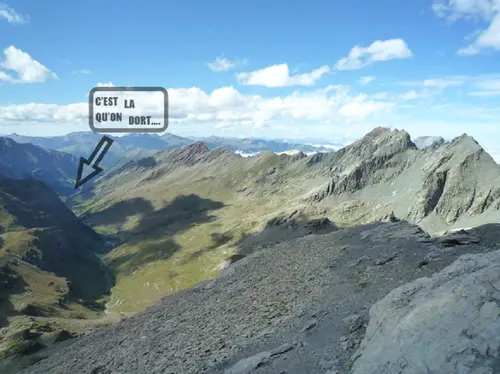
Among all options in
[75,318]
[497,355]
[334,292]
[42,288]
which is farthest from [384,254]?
[42,288]

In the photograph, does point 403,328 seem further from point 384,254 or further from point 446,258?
point 384,254

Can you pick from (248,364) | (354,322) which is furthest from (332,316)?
(248,364)

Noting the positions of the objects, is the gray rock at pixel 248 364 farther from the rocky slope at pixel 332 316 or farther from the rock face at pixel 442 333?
the rock face at pixel 442 333

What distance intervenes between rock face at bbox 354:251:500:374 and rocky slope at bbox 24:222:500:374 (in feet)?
0.19

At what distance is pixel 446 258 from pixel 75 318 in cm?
13799

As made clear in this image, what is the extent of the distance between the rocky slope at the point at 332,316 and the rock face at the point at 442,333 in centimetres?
6

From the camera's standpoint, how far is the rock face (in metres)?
16.8

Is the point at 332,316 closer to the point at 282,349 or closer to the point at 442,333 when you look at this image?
the point at 282,349

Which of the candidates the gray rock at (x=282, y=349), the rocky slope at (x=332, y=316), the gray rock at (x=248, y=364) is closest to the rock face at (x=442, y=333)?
the rocky slope at (x=332, y=316)

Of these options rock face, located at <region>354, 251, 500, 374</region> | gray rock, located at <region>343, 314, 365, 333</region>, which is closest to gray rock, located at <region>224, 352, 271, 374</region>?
→ gray rock, located at <region>343, 314, 365, 333</region>

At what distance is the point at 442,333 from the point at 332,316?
14694mm

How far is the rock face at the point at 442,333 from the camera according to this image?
16.8 meters

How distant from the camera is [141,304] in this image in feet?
598

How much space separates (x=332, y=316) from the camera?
→ 32.8m
